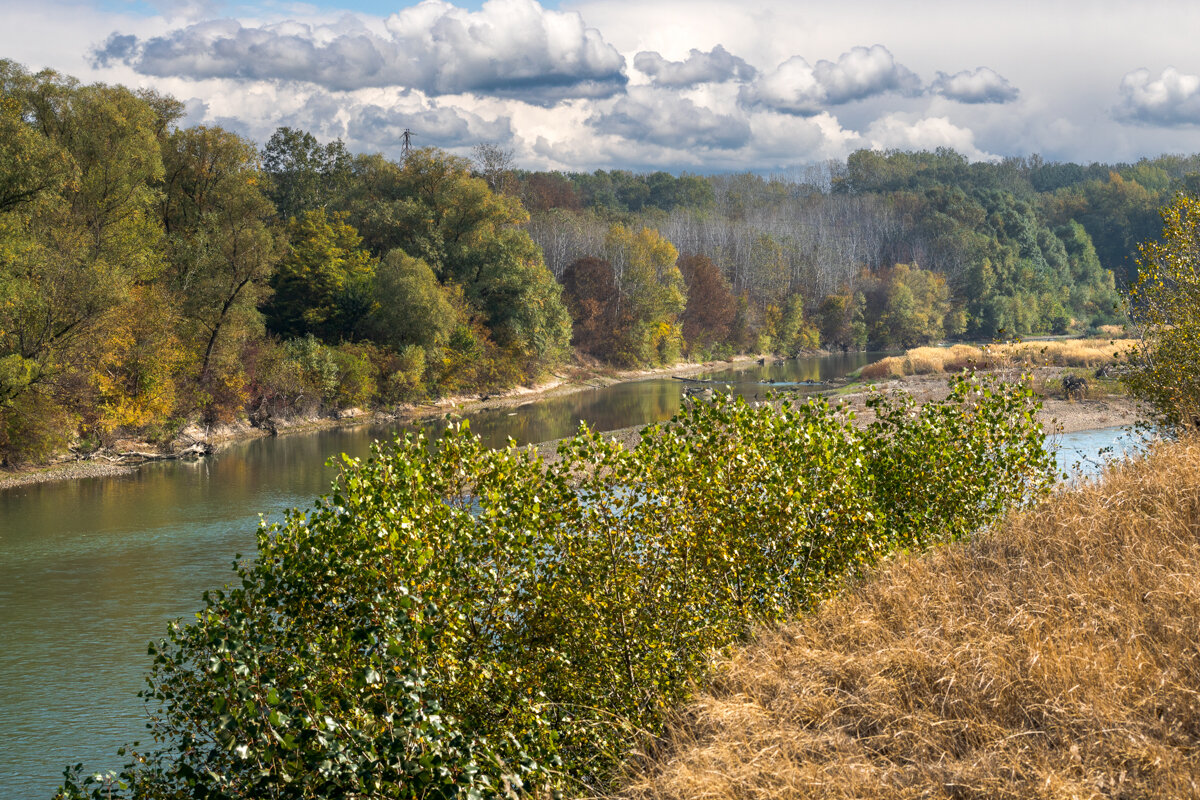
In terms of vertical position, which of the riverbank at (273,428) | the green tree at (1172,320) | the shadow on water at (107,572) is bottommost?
the shadow on water at (107,572)

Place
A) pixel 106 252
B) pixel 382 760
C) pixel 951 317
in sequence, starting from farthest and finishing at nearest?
1. pixel 951 317
2. pixel 106 252
3. pixel 382 760

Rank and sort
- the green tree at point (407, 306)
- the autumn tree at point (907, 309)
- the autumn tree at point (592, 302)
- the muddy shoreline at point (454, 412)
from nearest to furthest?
the muddy shoreline at point (454, 412)
the green tree at point (407, 306)
the autumn tree at point (592, 302)
the autumn tree at point (907, 309)

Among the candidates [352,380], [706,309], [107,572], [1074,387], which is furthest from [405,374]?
[706,309]

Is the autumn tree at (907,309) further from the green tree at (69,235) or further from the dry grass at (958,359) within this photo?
the green tree at (69,235)

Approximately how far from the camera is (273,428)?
4897 cm

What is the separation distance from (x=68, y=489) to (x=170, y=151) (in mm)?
22630

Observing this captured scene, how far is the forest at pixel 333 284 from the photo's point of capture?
36906 millimetres

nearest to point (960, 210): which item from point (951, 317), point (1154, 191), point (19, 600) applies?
point (951, 317)

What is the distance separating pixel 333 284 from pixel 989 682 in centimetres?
5511

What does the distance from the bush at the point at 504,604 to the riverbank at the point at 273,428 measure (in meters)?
30.2

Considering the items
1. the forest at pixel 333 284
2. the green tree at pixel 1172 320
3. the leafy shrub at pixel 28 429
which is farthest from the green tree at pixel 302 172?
the green tree at pixel 1172 320

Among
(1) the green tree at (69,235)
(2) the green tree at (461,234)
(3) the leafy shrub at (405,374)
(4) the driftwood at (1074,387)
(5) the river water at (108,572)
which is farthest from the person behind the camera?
(2) the green tree at (461,234)

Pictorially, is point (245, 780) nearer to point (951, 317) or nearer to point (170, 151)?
point (170, 151)

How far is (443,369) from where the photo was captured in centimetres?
5988
